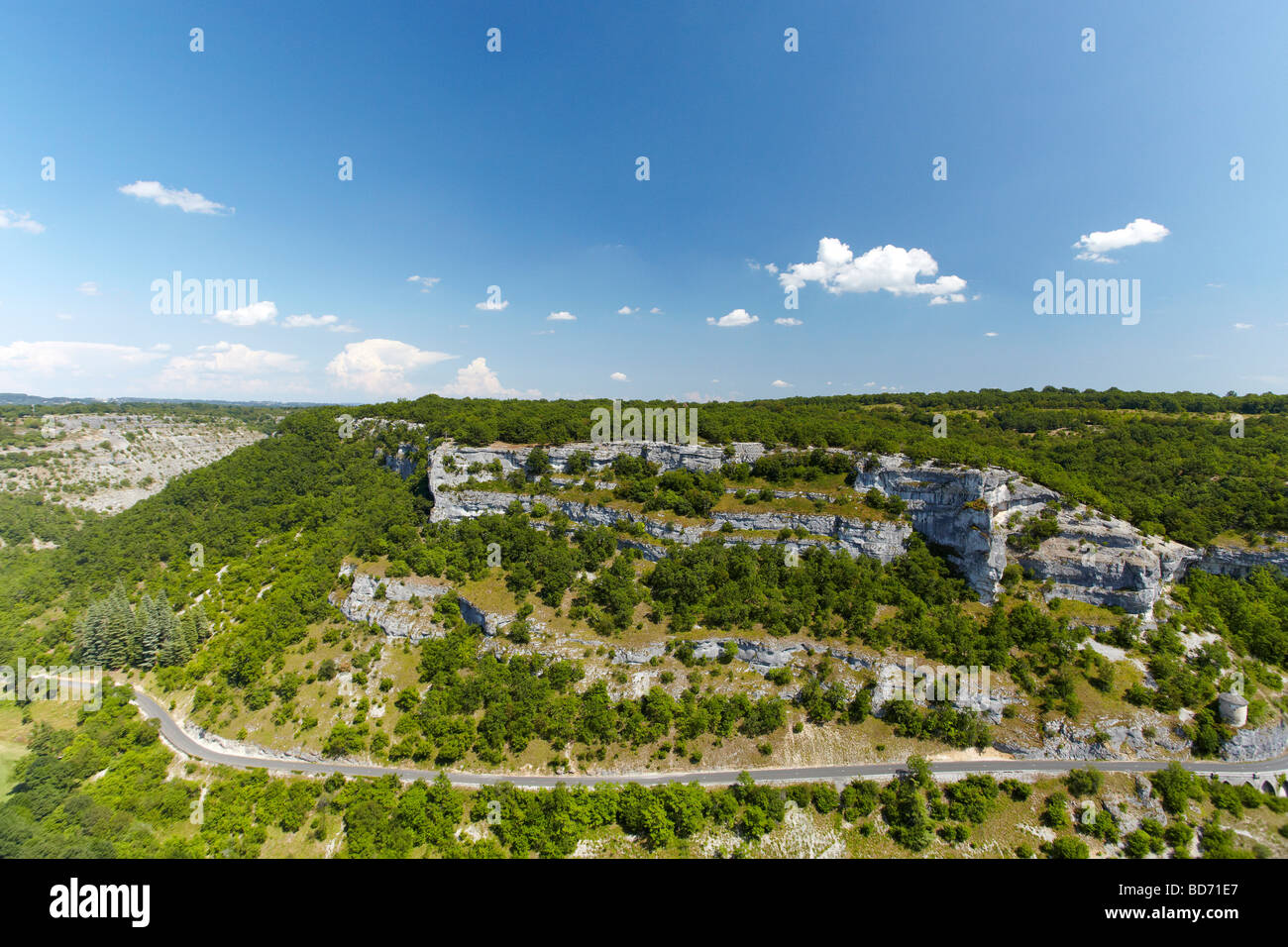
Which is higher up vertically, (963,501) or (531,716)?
(963,501)

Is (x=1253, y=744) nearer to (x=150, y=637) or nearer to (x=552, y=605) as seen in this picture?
(x=552, y=605)

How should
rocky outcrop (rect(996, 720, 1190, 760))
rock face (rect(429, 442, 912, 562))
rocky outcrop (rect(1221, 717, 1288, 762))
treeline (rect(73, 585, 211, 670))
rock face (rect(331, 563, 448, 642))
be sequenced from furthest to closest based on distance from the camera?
rock face (rect(429, 442, 912, 562)) < treeline (rect(73, 585, 211, 670)) < rock face (rect(331, 563, 448, 642)) < rocky outcrop (rect(996, 720, 1190, 760)) < rocky outcrop (rect(1221, 717, 1288, 762))

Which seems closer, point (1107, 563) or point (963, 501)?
point (1107, 563)

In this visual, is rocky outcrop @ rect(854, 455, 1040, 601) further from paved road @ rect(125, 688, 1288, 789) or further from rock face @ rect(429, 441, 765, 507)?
rock face @ rect(429, 441, 765, 507)

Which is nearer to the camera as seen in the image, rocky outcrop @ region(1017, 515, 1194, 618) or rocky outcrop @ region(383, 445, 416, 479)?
rocky outcrop @ region(1017, 515, 1194, 618)

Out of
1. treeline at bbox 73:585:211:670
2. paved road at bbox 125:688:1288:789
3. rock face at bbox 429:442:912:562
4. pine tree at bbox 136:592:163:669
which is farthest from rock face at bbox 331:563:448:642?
pine tree at bbox 136:592:163:669

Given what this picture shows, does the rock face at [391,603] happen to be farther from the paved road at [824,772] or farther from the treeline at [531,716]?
the paved road at [824,772]

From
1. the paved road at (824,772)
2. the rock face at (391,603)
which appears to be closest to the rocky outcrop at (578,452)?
the rock face at (391,603)

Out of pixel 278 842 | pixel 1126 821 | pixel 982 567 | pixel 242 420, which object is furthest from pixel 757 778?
pixel 242 420

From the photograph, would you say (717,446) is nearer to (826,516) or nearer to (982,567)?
(826,516)

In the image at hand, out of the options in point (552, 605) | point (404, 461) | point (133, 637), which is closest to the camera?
point (552, 605)

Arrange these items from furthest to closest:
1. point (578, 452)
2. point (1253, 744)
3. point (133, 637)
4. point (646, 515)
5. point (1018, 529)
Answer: point (578, 452) < point (646, 515) < point (133, 637) < point (1018, 529) < point (1253, 744)

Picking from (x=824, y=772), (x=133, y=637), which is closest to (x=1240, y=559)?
(x=824, y=772)
